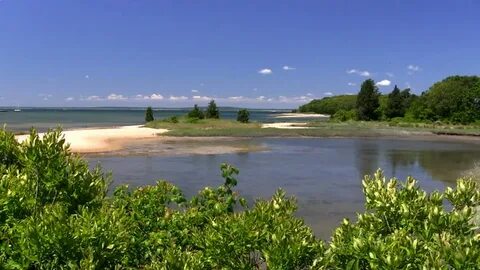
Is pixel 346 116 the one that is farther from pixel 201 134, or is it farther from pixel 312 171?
pixel 312 171

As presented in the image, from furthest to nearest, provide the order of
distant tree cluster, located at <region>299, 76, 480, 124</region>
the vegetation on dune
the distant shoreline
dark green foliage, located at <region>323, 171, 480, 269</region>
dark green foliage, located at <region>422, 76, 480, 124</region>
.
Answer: distant tree cluster, located at <region>299, 76, 480, 124</region> → dark green foliage, located at <region>422, 76, 480, 124</region> → the distant shoreline → the vegetation on dune → dark green foliage, located at <region>323, 171, 480, 269</region>

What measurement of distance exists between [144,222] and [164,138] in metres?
51.0

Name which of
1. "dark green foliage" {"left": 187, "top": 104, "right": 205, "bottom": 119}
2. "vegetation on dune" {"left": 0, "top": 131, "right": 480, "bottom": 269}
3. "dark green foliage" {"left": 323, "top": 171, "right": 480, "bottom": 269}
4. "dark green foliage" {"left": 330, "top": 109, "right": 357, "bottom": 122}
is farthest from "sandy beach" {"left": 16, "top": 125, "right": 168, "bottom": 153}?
"dark green foliage" {"left": 330, "top": 109, "right": 357, "bottom": 122}

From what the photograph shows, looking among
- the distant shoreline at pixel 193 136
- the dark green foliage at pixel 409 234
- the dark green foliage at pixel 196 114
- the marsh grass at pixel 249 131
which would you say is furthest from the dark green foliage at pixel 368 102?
the dark green foliage at pixel 409 234

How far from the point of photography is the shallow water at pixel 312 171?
21109 mm

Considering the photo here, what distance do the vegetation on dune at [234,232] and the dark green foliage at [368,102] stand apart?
102 meters

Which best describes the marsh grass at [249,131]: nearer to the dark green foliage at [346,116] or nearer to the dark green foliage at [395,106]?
the dark green foliage at [346,116]

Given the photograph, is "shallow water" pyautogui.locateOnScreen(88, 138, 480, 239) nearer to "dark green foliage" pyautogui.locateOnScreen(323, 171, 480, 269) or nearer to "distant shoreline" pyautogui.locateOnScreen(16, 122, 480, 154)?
"distant shoreline" pyautogui.locateOnScreen(16, 122, 480, 154)

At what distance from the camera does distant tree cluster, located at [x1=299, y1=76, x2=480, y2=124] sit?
9744 cm

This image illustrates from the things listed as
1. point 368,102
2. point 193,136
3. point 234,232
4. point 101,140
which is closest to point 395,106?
point 368,102

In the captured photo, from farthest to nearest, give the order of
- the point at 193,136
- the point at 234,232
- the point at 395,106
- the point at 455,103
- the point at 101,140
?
the point at 395,106 → the point at 455,103 → the point at 193,136 → the point at 101,140 → the point at 234,232

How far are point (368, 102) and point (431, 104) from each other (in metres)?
13.5

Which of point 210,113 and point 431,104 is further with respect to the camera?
point 431,104

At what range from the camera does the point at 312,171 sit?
102 feet
